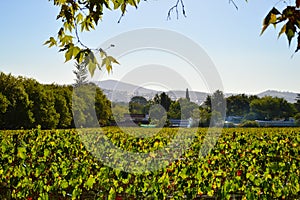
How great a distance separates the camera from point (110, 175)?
704cm

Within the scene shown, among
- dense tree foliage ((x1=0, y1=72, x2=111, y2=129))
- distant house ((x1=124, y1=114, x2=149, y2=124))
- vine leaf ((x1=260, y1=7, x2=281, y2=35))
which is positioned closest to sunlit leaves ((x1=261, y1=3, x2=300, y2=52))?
vine leaf ((x1=260, y1=7, x2=281, y2=35))

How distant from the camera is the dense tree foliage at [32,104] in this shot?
48.2m

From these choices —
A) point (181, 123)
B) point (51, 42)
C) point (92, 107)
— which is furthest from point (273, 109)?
point (51, 42)

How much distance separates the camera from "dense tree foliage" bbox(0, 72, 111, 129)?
158 feet

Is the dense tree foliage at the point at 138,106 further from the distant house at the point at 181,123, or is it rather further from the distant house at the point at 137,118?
the distant house at the point at 181,123

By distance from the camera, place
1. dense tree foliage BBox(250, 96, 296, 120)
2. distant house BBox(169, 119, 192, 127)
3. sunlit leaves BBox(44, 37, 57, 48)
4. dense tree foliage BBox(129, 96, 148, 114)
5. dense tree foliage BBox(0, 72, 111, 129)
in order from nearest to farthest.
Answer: sunlit leaves BBox(44, 37, 57, 48) → distant house BBox(169, 119, 192, 127) → dense tree foliage BBox(129, 96, 148, 114) → dense tree foliage BBox(0, 72, 111, 129) → dense tree foliage BBox(250, 96, 296, 120)

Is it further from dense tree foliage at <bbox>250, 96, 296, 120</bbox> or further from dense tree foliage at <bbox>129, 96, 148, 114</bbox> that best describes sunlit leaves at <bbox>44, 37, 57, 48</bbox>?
dense tree foliage at <bbox>250, 96, 296, 120</bbox>

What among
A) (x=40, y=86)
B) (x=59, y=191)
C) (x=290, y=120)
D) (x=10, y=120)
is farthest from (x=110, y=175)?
(x=290, y=120)

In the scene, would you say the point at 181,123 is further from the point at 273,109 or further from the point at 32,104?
the point at 273,109

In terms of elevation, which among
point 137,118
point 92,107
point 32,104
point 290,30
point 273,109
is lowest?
point 290,30

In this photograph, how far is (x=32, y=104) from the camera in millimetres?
50969

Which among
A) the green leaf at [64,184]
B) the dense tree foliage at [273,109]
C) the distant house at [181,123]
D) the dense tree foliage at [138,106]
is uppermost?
the dense tree foliage at [273,109]

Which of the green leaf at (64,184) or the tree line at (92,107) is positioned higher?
the tree line at (92,107)

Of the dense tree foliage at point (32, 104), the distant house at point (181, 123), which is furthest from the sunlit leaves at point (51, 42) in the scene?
the dense tree foliage at point (32, 104)
